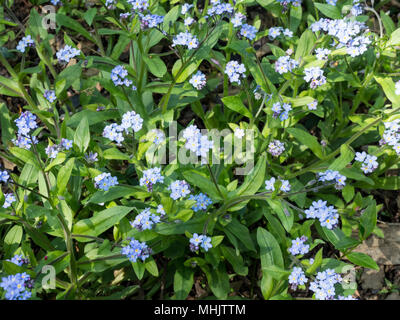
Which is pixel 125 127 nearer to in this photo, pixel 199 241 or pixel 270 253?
pixel 199 241

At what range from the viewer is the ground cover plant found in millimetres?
3309

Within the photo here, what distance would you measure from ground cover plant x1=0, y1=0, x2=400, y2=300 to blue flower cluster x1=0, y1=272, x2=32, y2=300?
0.4 inches

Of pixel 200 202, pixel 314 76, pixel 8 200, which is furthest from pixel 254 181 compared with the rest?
pixel 8 200

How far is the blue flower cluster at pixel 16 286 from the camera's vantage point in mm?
2799

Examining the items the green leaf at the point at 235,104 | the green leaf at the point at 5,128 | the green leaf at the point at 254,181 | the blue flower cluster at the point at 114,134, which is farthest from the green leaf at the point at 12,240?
the green leaf at the point at 235,104

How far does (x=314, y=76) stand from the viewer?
3598 mm

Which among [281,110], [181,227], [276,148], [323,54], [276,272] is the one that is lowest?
[276,272]

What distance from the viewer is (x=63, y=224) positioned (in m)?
3.20

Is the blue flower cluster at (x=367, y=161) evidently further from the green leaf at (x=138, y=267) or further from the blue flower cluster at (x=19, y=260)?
the blue flower cluster at (x=19, y=260)


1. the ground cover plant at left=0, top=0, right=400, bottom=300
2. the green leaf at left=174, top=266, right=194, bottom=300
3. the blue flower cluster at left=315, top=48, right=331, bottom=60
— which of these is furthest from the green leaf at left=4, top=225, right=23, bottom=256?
the blue flower cluster at left=315, top=48, right=331, bottom=60

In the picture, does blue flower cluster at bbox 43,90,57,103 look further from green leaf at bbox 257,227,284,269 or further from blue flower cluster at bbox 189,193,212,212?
green leaf at bbox 257,227,284,269

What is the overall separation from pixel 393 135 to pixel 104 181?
2.46 metres

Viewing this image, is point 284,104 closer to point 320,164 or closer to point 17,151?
point 320,164
